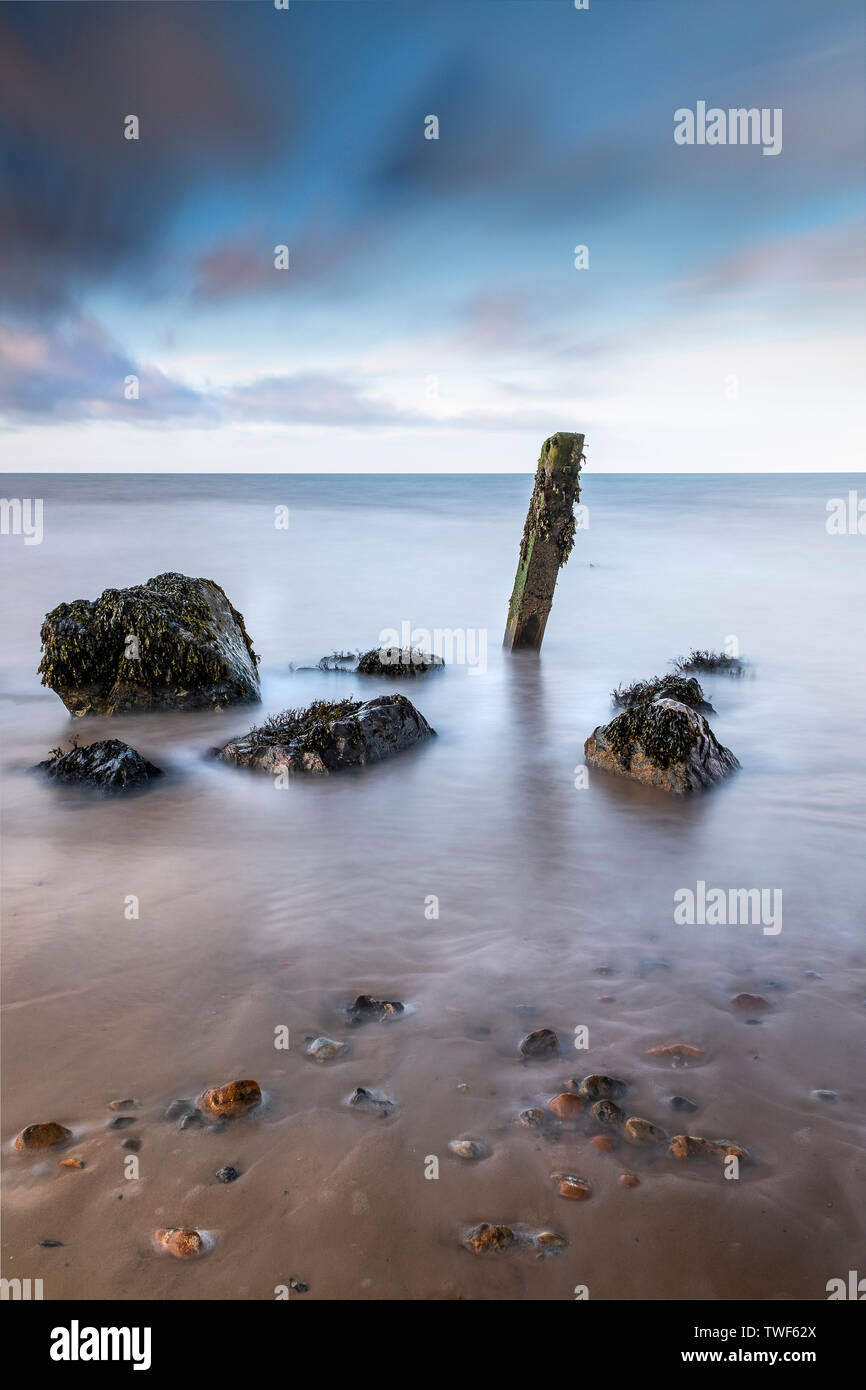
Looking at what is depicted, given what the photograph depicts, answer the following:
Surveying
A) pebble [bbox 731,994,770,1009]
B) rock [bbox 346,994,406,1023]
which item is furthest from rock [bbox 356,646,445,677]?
pebble [bbox 731,994,770,1009]

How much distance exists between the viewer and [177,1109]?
3150 mm

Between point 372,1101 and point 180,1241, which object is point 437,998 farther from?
point 180,1241

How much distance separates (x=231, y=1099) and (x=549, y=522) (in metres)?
8.87

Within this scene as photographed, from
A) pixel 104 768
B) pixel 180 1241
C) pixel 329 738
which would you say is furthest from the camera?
pixel 329 738

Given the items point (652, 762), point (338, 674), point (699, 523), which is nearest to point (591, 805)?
point (652, 762)

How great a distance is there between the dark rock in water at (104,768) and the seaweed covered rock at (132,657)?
1.90 meters

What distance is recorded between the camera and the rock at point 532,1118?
306cm

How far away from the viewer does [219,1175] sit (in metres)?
2.83

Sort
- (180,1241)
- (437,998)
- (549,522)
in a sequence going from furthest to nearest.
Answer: (549,522) → (437,998) → (180,1241)

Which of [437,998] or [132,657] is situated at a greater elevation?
[132,657]

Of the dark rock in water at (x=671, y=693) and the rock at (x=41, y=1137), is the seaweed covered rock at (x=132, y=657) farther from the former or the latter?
the rock at (x=41, y=1137)

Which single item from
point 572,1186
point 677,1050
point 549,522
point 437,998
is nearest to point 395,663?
point 549,522

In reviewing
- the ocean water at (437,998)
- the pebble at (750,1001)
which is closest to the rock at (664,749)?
the ocean water at (437,998)
